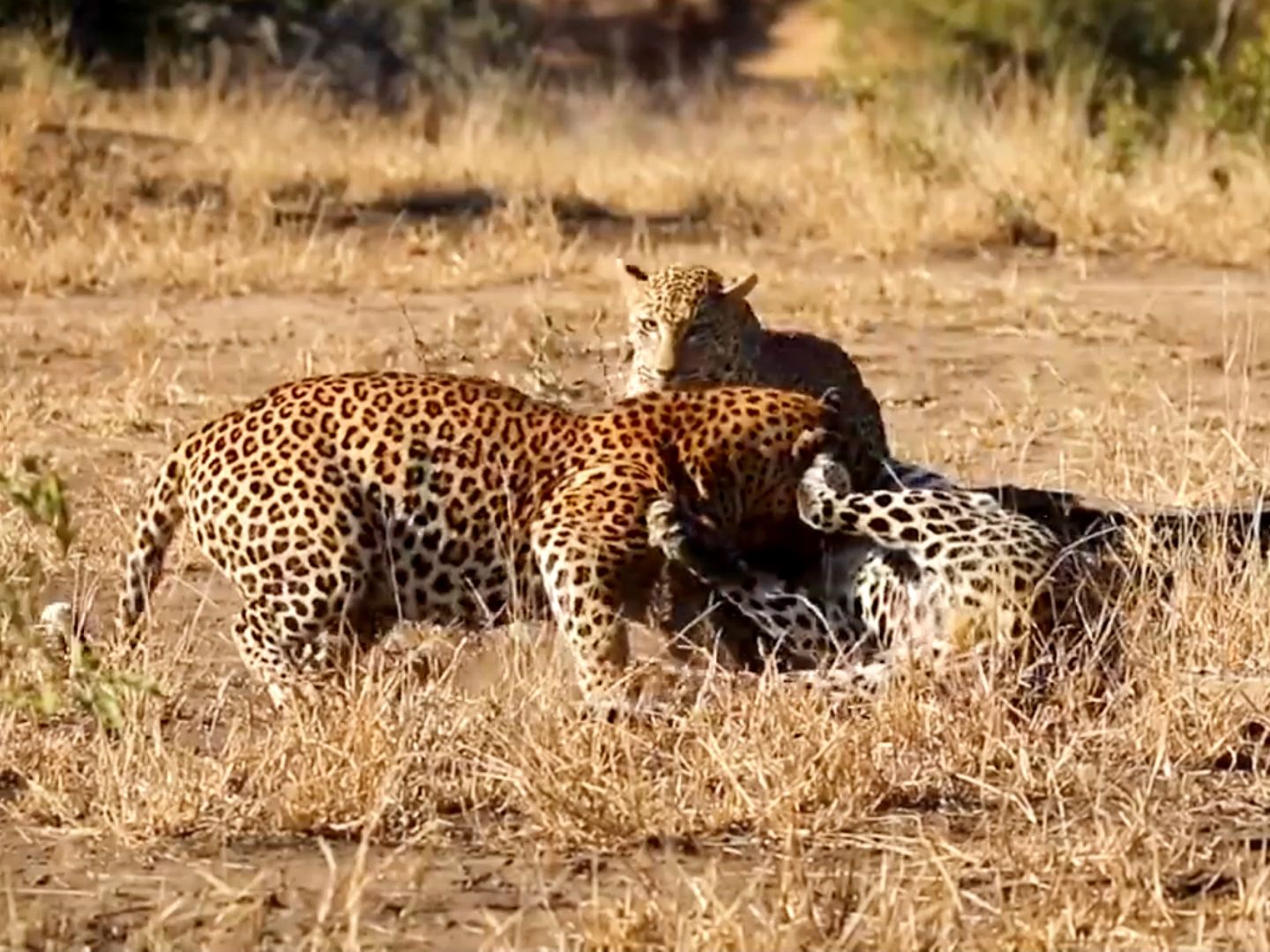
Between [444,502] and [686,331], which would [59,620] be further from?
[686,331]

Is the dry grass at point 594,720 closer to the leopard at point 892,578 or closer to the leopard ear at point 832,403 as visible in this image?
the leopard at point 892,578

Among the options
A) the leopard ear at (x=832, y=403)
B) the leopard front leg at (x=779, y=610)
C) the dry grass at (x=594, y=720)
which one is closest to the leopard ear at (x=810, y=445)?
the leopard ear at (x=832, y=403)

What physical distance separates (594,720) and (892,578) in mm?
1082

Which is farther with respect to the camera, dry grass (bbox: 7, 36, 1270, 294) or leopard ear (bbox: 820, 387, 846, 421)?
dry grass (bbox: 7, 36, 1270, 294)

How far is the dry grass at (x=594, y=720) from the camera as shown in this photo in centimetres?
537

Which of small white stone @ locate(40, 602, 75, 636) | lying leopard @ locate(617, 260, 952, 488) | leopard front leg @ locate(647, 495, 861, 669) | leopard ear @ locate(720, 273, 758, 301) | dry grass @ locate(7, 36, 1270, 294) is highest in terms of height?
leopard ear @ locate(720, 273, 758, 301)

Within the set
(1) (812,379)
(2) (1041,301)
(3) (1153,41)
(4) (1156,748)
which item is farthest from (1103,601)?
(3) (1153,41)

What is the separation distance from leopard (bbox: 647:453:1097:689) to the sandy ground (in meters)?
0.94

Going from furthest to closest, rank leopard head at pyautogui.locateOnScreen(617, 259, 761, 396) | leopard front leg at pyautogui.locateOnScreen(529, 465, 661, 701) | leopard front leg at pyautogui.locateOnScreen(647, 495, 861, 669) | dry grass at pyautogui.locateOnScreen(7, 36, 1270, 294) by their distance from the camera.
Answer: dry grass at pyautogui.locateOnScreen(7, 36, 1270, 294)
leopard head at pyautogui.locateOnScreen(617, 259, 761, 396)
leopard front leg at pyautogui.locateOnScreen(647, 495, 861, 669)
leopard front leg at pyautogui.locateOnScreen(529, 465, 661, 701)

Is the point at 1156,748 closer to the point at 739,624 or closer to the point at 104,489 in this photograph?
the point at 739,624

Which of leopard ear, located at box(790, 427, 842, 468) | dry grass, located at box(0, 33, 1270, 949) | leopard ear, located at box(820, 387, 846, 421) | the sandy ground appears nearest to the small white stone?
dry grass, located at box(0, 33, 1270, 949)

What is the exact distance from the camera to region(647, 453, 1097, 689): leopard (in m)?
6.88

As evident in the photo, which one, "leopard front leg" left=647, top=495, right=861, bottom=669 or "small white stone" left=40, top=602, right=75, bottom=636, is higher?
"leopard front leg" left=647, top=495, right=861, bottom=669

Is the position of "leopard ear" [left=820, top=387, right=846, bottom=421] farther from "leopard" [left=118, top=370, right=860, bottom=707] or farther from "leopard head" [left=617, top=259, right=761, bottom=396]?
"leopard head" [left=617, top=259, right=761, bottom=396]
